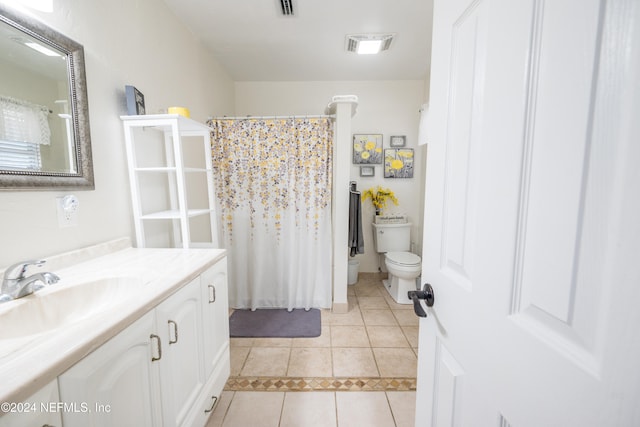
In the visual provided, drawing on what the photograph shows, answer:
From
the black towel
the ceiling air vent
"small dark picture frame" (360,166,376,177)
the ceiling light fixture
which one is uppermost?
the ceiling light fixture

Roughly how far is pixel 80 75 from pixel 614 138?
70.4 inches

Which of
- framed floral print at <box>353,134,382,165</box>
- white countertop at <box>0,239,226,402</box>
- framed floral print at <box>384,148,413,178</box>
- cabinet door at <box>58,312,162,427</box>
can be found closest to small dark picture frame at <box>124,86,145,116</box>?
white countertop at <box>0,239,226,402</box>

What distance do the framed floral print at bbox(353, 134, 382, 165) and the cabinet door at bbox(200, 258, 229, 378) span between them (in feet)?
7.63

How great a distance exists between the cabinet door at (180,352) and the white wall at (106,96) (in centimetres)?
60

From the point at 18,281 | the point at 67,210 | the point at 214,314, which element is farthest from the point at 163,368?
the point at 67,210

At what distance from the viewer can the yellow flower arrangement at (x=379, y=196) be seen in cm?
325

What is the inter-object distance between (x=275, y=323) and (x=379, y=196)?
1.93 meters

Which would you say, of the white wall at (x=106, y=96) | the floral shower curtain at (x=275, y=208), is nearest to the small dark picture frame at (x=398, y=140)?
the floral shower curtain at (x=275, y=208)

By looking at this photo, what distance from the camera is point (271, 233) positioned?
2488 millimetres

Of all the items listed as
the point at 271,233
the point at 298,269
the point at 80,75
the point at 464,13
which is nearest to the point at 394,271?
the point at 298,269

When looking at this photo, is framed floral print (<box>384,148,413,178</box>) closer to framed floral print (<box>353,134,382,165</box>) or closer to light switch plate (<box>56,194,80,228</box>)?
framed floral print (<box>353,134,382,165</box>)

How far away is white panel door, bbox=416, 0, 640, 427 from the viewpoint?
308 millimetres

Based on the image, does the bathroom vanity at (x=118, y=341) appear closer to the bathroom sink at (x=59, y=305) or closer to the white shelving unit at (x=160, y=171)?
the bathroom sink at (x=59, y=305)

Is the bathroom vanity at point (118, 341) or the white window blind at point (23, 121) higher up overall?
the white window blind at point (23, 121)
